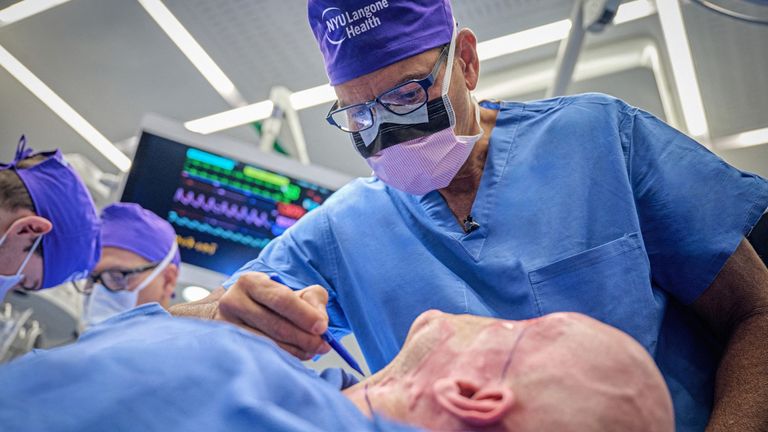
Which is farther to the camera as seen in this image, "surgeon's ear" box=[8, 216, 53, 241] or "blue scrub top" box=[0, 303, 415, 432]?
"surgeon's ear" box=[8, 216, 53, 241]

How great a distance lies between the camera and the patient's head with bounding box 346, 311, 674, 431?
728mm

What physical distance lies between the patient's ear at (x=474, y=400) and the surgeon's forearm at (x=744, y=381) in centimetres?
48

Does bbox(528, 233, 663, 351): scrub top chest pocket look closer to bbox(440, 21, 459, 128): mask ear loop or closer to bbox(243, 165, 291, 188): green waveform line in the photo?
bbox(440, 21, 459, 128): mask ear loop

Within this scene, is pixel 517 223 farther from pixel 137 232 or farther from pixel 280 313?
pixel 137 232

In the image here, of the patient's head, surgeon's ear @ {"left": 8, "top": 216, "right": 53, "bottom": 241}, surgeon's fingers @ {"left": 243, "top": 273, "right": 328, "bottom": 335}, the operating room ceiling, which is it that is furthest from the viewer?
the operating room ceiling

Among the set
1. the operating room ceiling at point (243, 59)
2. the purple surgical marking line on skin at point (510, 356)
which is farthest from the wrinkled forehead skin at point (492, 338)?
the operating room ceiling at point (243, 59)

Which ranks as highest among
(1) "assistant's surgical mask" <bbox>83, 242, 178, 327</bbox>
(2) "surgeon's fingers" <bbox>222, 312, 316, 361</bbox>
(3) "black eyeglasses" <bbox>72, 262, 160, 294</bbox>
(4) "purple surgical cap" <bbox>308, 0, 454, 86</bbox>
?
(4) "purple surgical cap" <bbox>308, 0, 454, 86</bbox>

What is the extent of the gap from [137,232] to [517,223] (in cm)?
162

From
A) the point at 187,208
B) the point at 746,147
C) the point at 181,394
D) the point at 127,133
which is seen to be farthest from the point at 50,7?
the point at 746,147

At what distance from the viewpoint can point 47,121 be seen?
389 centimetres

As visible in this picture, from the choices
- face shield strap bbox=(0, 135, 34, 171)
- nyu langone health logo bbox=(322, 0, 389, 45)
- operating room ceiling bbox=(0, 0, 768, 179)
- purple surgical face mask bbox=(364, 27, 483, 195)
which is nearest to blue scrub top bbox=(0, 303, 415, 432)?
purple surgical face mask bbox=(364, 27, 483, 195)

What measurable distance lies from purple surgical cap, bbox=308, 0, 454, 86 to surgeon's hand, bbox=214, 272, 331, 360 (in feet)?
1.75

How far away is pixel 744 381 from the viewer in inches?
41.4

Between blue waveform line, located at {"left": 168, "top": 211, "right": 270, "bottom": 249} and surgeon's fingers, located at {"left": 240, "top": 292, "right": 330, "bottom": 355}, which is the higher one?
surgeon's fingers, located at {"left": 240, "top": 292, "right": 330, "bottom": 355}
